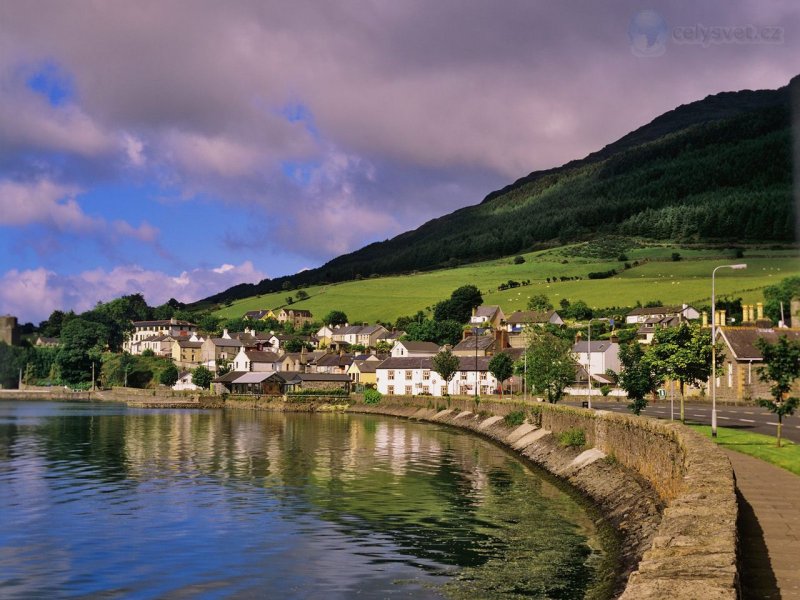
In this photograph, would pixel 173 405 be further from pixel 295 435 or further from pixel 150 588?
pixel 150 588

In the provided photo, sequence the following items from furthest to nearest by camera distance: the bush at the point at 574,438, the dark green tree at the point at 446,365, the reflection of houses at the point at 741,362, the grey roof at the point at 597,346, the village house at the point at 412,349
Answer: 1. the village house at the point at 412,349
2. the grey roof at the point at 597,346
3. the dark green tree at the point at 446,365
4. the reflection of houses at the point at 741,362
5. the bush at the point at 574,438

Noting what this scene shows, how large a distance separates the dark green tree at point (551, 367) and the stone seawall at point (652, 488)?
630 inches

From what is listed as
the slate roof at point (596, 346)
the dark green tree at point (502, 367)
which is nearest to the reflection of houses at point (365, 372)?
the dark green tree at point (502, 367)

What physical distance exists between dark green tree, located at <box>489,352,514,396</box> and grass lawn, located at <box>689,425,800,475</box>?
88929mm

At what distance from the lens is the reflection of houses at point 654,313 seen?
184 metres

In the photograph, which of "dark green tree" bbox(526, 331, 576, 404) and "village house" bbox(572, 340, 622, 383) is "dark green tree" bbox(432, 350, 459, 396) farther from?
"dark green tree" bbox(526, 331, 576, 404)

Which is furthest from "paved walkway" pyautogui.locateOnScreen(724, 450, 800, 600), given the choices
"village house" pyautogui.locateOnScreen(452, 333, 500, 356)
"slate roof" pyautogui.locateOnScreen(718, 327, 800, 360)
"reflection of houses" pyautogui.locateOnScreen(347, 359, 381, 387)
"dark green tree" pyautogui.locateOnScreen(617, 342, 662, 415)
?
"reflection of houses" pyautogui.locateOnScreen(347, 359, 381, 387)

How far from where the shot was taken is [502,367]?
144 m

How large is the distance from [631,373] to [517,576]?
39.8 metres

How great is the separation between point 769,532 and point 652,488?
1158 centimetres

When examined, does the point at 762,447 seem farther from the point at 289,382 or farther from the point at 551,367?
the point at 289,382

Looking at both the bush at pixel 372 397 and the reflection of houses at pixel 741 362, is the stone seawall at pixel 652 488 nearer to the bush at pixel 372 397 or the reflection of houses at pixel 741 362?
the reflection of houses at pixel 741 362

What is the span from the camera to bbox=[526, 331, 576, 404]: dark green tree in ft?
319

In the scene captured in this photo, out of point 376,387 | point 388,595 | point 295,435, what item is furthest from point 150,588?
point 376,387
